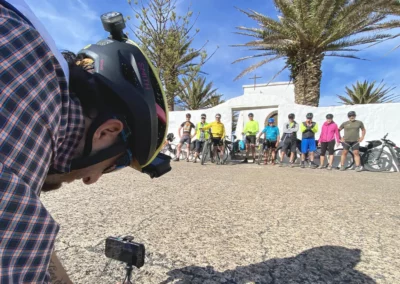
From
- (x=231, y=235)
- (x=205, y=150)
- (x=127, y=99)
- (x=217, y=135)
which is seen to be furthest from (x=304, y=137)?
(x=127, y=99)

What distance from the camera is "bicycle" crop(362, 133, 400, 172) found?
8.20 m

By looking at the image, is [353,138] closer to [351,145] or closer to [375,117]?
[351,145]

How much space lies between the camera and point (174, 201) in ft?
Answer: 9.19

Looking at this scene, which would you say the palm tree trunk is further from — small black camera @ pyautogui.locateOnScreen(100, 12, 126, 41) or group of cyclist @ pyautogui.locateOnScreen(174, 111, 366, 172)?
small black camera @ pyautogui.locateOnScreen(100, 12, 126, 41)

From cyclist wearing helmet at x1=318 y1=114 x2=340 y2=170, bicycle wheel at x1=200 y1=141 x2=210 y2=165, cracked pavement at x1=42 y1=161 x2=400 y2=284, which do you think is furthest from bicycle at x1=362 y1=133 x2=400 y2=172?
cracked pavement at x1=42 y1=161 x2=400 y2=284

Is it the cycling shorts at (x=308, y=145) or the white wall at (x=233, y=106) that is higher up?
the white wall at (x=233, y=106)

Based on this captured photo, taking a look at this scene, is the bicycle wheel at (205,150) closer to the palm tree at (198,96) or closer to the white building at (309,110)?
the white building at (309,110)

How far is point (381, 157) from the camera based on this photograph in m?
8.30

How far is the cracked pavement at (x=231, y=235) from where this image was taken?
4.54 ft

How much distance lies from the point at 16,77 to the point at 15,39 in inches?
3.0

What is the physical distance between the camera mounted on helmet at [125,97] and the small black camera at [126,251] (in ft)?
1.29

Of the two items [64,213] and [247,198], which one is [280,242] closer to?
[247,198]

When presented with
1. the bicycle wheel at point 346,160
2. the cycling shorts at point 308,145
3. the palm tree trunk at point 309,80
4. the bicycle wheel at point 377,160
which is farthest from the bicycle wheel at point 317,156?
the palm tree trunk at point 309,80

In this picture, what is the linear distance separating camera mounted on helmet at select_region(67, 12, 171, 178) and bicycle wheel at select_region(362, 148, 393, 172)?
9013 millimetres
